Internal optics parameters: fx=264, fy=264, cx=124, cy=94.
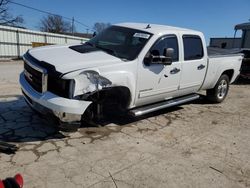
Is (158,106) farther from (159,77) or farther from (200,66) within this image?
(200,66)

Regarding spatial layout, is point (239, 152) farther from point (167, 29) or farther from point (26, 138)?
point (26, 138)

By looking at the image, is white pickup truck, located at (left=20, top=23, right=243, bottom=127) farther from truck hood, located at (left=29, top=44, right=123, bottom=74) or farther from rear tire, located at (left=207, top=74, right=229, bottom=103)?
A: rear tire, located at (left=207, top=74, right=229, bottom=103)

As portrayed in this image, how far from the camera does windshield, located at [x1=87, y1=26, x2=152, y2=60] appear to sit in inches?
198

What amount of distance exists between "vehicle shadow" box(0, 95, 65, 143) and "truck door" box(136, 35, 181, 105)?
1.77 meters

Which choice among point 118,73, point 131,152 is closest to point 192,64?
point 118,73

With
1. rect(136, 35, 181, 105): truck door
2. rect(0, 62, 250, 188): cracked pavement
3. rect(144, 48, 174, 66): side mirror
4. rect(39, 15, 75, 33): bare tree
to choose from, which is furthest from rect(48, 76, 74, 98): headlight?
rect(39, 15, 75, 33): bare tree

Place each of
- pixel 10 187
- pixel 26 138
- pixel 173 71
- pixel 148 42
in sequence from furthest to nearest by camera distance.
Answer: pixel 173 71 < pixel 148 42 < pixel 26 138 < pixel 10 187

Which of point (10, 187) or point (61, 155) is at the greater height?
point (10, 187)

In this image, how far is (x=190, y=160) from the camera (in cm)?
413

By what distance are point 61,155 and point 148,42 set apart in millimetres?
2674

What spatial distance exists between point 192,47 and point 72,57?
10.2ft

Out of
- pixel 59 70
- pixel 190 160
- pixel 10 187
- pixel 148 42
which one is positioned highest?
pixel 148 42

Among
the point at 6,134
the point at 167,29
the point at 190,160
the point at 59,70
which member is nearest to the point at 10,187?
the point at 59,70

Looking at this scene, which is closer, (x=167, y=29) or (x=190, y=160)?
(x=190, y=160)
